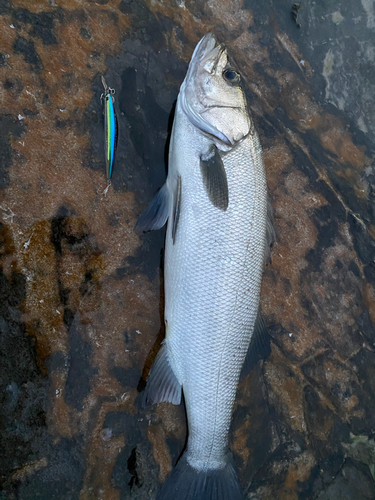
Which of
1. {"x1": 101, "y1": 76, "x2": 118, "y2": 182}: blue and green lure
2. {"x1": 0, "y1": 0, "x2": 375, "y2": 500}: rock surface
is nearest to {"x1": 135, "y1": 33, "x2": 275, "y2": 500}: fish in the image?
{"x1": 0, "y1": 0, "x2": 375, "y2": 500}: rock surface

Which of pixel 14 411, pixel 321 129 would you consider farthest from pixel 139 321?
pixel 321 129

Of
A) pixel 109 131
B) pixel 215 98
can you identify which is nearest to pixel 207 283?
pixel 109 131

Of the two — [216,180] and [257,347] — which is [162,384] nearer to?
[257,347]

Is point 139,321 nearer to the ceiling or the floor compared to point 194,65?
nearer to the floor

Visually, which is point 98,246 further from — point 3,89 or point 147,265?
point 3,89

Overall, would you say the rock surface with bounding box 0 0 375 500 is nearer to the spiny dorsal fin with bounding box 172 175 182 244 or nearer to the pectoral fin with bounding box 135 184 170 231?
the pectoral fin with bounding box 135 184 170 231

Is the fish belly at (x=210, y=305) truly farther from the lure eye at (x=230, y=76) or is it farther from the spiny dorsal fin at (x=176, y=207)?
the lure eye at (x=230, y=76)
